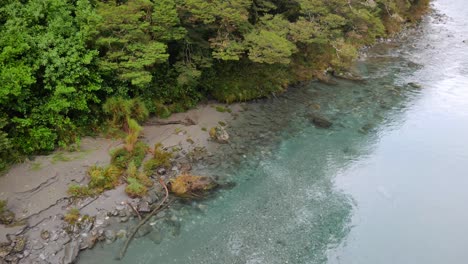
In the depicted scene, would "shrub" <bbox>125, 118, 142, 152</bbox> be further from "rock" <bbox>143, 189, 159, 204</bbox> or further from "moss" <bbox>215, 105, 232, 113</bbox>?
"moss" <bbox>215, 105, 232, 113</bbox>

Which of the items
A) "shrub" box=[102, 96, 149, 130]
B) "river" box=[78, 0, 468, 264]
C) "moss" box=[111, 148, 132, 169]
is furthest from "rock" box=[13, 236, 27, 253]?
"shrub" box=[102, 96, 149, 130]

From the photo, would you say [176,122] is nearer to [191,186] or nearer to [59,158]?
[191,186]

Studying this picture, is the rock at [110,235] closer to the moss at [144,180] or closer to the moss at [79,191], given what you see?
the moss at [79,191]

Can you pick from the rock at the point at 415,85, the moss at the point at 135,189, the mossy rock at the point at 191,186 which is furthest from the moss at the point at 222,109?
the rock at the point at 415,85

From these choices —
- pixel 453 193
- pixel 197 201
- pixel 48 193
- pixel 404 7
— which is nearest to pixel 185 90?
pixel 197 201

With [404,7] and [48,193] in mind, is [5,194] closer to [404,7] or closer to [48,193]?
[48,193]
